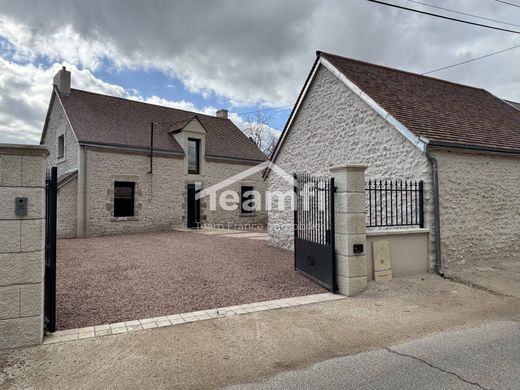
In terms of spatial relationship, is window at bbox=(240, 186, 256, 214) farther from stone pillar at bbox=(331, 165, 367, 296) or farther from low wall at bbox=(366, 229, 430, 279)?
stone pillar at bbox=(331, 165, 367, 296)

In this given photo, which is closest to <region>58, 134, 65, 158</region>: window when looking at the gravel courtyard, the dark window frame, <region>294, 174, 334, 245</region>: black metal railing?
the dark window frame

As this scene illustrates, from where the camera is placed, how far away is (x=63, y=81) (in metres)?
16.5

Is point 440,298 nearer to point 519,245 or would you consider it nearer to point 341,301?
point 341,301

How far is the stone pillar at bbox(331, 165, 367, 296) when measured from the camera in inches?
235

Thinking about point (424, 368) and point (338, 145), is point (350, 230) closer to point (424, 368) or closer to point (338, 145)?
point (424, 368)

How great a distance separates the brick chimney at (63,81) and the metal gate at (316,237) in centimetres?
1388

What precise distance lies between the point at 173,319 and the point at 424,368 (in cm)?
302

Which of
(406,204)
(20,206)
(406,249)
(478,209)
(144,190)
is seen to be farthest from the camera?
(144,190)

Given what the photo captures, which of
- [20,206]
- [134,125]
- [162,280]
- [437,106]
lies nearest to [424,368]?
[20,206]

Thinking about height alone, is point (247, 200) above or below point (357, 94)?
below

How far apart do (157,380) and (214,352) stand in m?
0.73

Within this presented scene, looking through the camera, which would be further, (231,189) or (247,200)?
(247,200)

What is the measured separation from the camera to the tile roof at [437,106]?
8062mm

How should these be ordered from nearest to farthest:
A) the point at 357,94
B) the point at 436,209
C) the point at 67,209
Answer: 1. the point at 436,209
2. the point at 357,94
3. the point at 67,209
